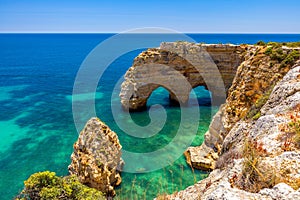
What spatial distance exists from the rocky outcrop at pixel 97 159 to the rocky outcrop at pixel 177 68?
1565 cm

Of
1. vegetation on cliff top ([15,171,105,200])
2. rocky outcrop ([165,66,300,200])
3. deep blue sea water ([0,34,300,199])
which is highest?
rocky outcrop ([165,66,300,200])

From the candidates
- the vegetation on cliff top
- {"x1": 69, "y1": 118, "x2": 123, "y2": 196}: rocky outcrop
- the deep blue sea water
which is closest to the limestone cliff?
the deep blue sea water

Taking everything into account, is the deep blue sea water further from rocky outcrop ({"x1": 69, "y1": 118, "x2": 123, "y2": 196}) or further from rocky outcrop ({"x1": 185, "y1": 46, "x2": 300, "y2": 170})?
rocky outcrop ({"x1": 185, "y1": 46, "x2": 300, "y2": 170})

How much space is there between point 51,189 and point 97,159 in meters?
5.89

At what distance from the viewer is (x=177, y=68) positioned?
3353 cm

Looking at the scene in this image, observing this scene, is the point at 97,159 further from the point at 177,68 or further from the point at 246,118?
the point at 177,68

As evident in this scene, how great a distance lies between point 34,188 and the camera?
380 inches

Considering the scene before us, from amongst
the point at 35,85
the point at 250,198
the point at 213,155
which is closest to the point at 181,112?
the point at 213,155

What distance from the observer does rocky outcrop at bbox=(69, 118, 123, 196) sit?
1489cm

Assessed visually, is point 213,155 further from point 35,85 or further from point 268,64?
point 35,85

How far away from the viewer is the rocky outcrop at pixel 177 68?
31.8m

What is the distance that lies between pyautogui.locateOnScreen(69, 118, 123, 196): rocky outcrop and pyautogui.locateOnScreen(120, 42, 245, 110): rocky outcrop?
1565 cm

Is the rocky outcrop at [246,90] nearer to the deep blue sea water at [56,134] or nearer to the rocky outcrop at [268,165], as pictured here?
the deep blue sea water at [56,134]

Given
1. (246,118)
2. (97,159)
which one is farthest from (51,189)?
(246,118)
